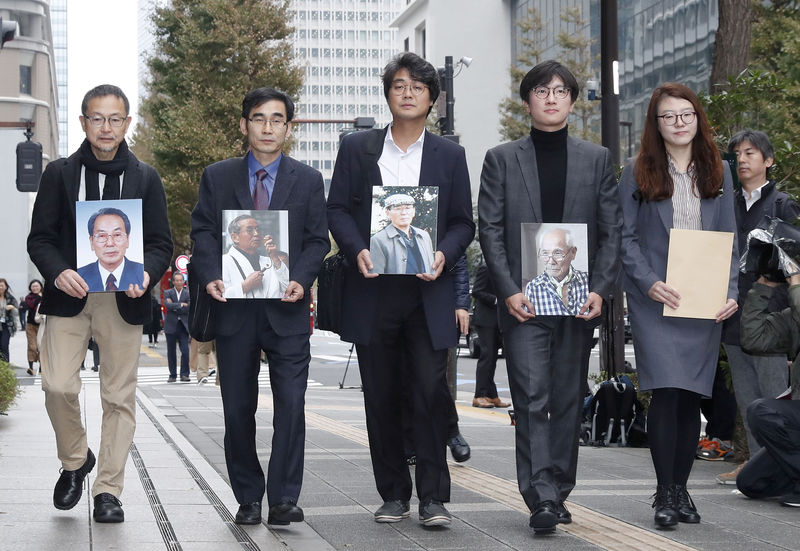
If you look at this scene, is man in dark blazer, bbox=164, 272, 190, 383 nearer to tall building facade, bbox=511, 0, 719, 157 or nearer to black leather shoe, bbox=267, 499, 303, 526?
black leather shoe, bbox=267, 499, 303, 526

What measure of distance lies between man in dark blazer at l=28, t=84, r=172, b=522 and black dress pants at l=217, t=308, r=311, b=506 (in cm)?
46

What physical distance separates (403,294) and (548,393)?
0.81 metres

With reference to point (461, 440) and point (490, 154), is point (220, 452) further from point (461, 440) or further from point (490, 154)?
point (490, 154)

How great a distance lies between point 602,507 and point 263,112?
2.60m

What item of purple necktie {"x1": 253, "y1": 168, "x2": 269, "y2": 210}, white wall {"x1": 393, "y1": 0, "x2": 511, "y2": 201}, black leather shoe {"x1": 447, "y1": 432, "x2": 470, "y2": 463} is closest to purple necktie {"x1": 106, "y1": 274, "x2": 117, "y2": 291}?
purple necktie {"x1": 253, "y1": 168, "x2": 269, "y2": 210}

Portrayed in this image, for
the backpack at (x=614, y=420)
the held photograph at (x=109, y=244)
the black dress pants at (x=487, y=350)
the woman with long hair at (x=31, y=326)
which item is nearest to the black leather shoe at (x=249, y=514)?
the held photograph at (x=109, y=244)

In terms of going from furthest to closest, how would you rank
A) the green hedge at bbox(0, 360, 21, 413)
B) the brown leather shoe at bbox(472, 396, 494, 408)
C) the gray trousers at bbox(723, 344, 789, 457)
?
the brown leather shoe at bbox(472, 396, 494, 408)
the green hedge at bbox(0, 360, 21, 413)
the gray trousers at bbox(723, 344, 789, 457)

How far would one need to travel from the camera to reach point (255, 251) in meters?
5.40

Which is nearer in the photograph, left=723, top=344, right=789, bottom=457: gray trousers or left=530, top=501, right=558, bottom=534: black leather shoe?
left=530, top=501, right=558, bottom=534: black leather shoe

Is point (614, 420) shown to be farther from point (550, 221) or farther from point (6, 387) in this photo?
point (6, 387)

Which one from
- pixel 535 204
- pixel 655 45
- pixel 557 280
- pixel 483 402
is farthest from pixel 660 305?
pixel 655 45

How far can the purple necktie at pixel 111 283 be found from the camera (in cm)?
540

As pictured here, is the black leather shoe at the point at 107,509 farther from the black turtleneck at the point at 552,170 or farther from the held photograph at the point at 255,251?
the black turtleneck at the point at 552,170

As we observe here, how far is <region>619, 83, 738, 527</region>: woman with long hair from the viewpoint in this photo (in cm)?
548
